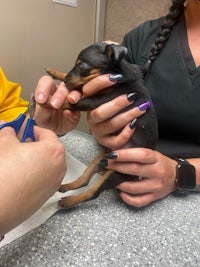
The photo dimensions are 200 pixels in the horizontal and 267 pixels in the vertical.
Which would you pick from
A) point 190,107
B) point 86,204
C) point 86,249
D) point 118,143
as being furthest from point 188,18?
point 86,249

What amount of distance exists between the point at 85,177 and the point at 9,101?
46 cm

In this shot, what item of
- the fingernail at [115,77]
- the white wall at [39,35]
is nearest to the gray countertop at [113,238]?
the fingernail at [115,77]

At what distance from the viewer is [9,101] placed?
3.51 feet

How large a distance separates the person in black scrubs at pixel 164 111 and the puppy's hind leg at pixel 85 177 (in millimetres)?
53

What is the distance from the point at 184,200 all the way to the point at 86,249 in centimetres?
31

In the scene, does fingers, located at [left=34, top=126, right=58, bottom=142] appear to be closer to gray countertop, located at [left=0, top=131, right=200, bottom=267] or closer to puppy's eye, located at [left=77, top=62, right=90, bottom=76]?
gray countertop, located at [left=0, top=131, right=200, bottom=267]

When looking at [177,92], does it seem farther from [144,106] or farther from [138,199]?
[138,199]

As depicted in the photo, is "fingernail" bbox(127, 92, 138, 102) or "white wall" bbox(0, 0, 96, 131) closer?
"fingernail" bbox(127, 92, 138, 102)

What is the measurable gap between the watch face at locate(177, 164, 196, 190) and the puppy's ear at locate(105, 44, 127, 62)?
31 cm

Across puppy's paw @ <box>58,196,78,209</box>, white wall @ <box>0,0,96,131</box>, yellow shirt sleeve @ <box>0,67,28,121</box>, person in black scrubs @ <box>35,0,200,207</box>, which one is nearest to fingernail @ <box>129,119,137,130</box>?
person in black scrubs @ <box>35,0,200,207</box>

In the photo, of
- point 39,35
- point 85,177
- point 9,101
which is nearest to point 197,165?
point 85,177

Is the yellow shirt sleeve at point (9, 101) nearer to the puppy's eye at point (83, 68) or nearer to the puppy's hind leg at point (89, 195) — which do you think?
the puppy's eye at point (83, 68)

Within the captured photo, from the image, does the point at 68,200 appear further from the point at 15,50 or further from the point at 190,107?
the point at 15,50

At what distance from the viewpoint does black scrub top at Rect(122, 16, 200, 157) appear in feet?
2.76
